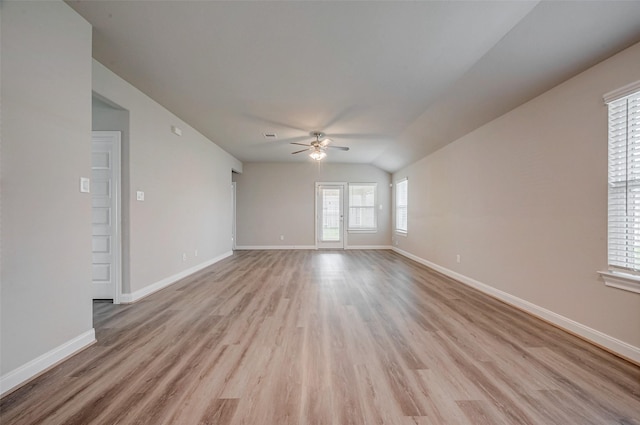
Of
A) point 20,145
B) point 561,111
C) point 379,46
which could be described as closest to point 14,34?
point 20,145

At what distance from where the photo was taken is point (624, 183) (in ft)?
6.59

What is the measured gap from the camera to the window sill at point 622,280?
1885 mm

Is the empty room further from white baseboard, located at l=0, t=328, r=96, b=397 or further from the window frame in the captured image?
the window frame

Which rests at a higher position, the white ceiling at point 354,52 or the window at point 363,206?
the white ceiling at point 354,52

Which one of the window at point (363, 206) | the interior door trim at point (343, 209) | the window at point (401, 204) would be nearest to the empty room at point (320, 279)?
the window at point (401, 204)

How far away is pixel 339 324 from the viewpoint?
2.54 m

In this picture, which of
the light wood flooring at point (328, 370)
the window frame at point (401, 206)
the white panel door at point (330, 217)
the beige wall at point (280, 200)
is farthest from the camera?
the white panel door at point (330, 217)

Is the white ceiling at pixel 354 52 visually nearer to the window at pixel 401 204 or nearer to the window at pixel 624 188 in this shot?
the window at pixel 624 188

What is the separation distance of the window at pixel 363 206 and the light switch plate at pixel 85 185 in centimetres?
646

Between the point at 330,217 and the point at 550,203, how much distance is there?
5677 millimetres

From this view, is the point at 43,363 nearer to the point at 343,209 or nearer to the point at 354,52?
the point at 354,52

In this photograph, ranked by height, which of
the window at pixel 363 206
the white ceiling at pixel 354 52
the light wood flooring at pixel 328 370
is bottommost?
the light wood flooring at pixel 328 370

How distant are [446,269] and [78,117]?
5296 millimetres

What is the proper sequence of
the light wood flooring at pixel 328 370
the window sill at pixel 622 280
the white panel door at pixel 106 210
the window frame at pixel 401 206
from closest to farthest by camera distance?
the light wood flooring at pixel 328 370 < the window sill at pixel 622 280 < the white panel door at pixel 106 210 < the window frame at pixel 401 206
